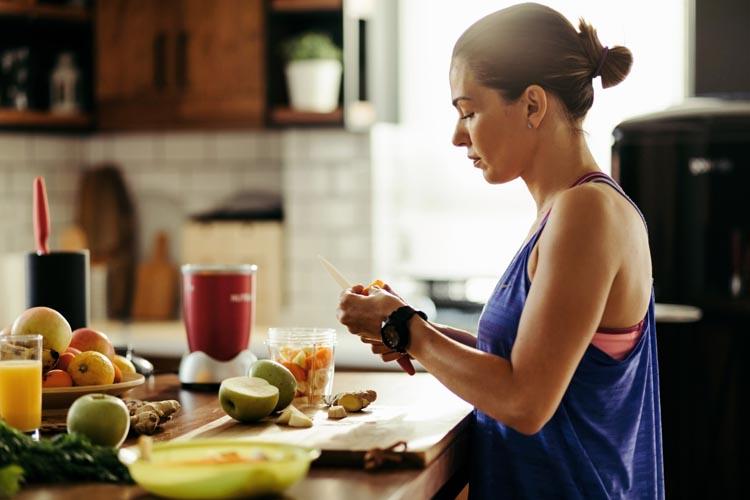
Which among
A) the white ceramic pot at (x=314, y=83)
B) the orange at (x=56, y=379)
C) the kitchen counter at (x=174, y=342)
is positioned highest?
the white ceramic pot at (x=314, y=83)

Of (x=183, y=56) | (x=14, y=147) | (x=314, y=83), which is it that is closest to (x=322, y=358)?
(x=314, y=83)

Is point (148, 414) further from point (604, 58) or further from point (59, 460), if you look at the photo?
point (604, 58)

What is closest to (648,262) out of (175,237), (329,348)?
(329,348)

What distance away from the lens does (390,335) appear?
179cm

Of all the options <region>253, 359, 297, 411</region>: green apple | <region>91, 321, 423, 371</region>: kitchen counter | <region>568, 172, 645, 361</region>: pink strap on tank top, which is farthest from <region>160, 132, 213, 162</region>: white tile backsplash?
<region>568, 172, 645, 361</region>: pink strap on tank top

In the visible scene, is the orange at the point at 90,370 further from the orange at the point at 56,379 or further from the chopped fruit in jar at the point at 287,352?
the chopped fruit in jar at the point at 287,352

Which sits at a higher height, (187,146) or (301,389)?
(187,146)

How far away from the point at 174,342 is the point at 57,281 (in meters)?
1.69

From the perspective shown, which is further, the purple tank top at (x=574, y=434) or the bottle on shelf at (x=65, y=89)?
the bottle on shelf at (x=65, y=89)

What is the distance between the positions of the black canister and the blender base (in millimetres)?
299

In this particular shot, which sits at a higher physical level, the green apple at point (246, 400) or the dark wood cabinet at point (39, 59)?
the dark wood cabinet at point (39, 59)

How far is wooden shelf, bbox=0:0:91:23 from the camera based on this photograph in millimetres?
4324

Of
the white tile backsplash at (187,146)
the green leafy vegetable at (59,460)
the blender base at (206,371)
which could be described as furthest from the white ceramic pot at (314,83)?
the green leafy vegetable at (59,460)

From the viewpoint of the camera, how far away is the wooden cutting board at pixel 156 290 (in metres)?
4.65
